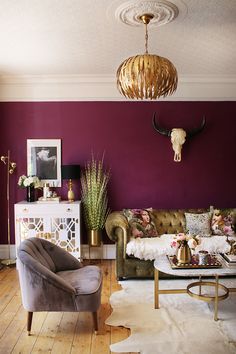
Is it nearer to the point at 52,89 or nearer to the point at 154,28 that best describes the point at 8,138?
the point at 52,89

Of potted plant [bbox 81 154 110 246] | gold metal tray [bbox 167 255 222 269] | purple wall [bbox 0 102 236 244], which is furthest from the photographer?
purple wall [bbox 0 102 236 244]

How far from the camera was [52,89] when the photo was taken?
561cm

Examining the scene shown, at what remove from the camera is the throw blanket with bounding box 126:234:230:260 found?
459 cm

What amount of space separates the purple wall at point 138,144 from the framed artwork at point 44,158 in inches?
3.6

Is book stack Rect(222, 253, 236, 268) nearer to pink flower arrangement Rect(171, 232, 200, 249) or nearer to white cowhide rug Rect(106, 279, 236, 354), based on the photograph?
pink flower arrangement Rect(171, 232, 200, 249)

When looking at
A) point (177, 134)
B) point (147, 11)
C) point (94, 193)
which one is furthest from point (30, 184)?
point (147, 11)

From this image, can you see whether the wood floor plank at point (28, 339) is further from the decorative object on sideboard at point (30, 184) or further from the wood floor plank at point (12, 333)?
the decorative object on sideboard at point (30, 184)

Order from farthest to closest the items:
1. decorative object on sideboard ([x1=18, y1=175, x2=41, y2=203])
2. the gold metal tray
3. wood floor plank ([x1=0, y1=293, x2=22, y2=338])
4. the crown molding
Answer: the crown molding < decorative object on sideboard ([x1=18, y1=175, x2=41, y2=203]) < the gold metal tray < wood floor plank ([x1=0, y1=293, x2=22, y2=338])

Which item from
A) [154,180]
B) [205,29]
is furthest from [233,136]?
[205,29]

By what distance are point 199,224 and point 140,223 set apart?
0.85 meters

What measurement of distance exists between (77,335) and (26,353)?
19.2 inches

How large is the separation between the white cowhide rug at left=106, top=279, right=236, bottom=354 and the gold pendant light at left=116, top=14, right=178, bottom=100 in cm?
210

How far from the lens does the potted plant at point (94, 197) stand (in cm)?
544

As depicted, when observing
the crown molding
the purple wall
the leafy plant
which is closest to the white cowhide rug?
the leafy plant
